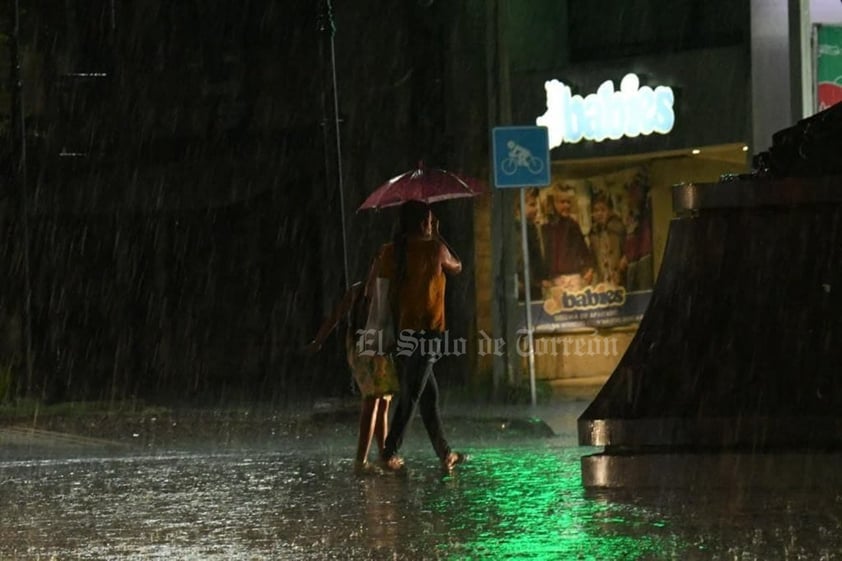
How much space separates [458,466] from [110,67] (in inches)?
619

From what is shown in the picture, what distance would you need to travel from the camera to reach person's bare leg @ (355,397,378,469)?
11977 mm

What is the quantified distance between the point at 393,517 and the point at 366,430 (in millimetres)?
2914

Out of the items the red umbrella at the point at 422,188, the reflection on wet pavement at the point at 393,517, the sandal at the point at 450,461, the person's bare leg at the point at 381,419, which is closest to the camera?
the reflection on wet pavement at the point at 393,517

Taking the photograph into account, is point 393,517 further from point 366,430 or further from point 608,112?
point 608,112

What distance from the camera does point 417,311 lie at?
11.9 metres

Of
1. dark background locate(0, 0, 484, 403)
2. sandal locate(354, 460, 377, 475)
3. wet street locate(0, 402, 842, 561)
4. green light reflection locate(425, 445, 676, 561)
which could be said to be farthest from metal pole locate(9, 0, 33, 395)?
green light reflection locate(425, 445, 676, 561)

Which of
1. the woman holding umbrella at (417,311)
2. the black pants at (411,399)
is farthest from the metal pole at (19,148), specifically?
the black pants at (411,399)

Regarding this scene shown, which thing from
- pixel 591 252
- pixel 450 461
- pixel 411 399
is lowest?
pixel 450 461

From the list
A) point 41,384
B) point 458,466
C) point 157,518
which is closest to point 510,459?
point 458,466

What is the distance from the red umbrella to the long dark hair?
1.47 meters

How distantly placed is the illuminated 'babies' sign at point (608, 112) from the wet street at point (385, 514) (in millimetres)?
7189

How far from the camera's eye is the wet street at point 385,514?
7.86 m

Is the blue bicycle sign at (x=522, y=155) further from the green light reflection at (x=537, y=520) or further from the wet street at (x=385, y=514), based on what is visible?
the green light reflection at (x=537, y=520)

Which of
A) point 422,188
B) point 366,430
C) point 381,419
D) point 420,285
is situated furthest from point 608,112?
point 366,430
